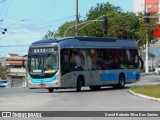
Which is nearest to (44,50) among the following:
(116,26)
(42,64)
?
(42,64)

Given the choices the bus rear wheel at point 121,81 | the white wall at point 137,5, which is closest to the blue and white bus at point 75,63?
the bus rear wheel at point 121,81

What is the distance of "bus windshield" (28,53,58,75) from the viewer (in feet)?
105

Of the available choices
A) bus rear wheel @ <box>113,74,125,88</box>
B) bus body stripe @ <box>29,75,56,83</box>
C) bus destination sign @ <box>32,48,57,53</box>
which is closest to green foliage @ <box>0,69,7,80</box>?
bus rear wheel @ <box>113,74,125,88</box>

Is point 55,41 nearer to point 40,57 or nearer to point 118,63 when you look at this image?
point 40,57

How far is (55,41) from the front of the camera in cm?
3234

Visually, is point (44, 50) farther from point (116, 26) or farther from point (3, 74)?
point (3, 74)

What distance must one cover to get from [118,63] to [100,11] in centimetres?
6168

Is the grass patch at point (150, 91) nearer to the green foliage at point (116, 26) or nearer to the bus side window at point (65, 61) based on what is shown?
the bus side window at point (65, 61)

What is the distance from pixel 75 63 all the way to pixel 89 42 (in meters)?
2.40

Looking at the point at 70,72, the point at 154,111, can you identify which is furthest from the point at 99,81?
the point at 154,111

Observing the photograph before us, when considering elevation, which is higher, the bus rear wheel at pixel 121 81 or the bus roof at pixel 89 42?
the bus roof at pixel 89 42

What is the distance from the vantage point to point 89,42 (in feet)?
113

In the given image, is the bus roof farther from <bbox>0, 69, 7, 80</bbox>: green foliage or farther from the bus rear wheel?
<bbox>0, 69, 7, 80</bbox>: green foliage

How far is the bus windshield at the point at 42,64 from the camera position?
32031 millimetres
